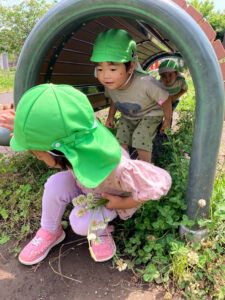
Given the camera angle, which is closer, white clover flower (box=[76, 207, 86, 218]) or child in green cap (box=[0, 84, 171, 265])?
child in green cap (box=[0, 84, 171, 265])

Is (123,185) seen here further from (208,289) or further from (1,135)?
(1,135)

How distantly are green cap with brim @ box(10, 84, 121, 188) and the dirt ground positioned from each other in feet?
2.42

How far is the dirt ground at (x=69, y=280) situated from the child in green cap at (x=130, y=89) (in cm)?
108

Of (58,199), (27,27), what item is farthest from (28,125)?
(27,27)

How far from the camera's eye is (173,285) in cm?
151

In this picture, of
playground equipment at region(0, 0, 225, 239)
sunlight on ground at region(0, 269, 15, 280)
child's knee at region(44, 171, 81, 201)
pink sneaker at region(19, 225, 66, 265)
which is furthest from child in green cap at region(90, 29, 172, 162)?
sunlight on ground at region(0, 269, 15, 280)

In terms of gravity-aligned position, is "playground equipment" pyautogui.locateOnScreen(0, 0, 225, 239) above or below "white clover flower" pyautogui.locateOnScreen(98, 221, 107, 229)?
above

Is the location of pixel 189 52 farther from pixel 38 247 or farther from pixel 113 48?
pixel 38 247

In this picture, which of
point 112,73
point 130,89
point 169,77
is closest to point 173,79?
point 169,77

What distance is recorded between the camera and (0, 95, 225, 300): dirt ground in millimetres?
1521

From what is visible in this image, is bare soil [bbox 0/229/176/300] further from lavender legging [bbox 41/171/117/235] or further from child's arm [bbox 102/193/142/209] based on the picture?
child's arm [bbox 102/193/142/209]

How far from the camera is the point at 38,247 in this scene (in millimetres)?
1766

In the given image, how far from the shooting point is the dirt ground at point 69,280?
4.99 ft

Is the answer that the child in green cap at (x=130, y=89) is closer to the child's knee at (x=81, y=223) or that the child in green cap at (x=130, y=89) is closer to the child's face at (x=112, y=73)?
the child's face at (x=112, y=73)
